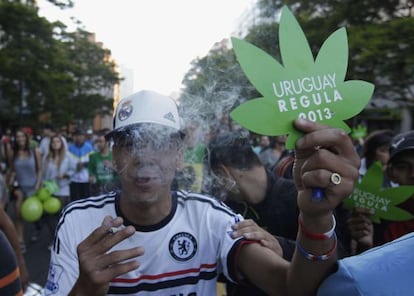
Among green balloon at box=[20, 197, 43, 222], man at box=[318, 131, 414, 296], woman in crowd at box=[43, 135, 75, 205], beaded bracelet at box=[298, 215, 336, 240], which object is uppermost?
beaded bracelet at box=[298, 215, 336, 240]

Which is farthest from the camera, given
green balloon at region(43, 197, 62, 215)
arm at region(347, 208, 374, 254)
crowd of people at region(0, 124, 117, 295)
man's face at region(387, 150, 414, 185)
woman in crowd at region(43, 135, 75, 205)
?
woman in crowd at region(43, 135, 75, 205)

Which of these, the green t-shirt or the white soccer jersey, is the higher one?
the white soccer jersey

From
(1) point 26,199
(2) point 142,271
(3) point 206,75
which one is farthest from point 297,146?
(1) point 26,199

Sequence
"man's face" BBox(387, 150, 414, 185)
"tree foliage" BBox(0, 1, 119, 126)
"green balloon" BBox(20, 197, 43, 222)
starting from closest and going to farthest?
"man's face" BBox(387, 150, 414, 185) < "green balloon" BBox(20, 197, 43, 222) < "tree foliage" BBox(0, 1, 119, 126)

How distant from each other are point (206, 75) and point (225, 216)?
662 millimetres

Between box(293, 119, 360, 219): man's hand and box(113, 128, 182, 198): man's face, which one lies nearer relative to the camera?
box(293, 119, 360, 219): man's hand

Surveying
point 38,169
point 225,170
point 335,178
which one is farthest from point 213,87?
point 38,169

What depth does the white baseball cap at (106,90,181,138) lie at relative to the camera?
1748 mm

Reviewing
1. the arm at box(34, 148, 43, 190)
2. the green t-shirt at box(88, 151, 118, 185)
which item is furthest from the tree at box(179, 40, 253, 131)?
the arm at box(34, 148, 43, 190)

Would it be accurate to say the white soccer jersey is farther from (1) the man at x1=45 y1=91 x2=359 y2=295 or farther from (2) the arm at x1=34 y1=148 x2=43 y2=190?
(2) the arm at x1=34 y1=148 x2=43 y2=190

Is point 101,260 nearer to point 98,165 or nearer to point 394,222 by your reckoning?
point 394,222

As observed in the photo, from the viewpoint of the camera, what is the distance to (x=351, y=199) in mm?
2451

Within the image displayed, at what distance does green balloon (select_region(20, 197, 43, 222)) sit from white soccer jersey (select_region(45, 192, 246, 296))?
4.89 metres

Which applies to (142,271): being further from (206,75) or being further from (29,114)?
(29,114)
